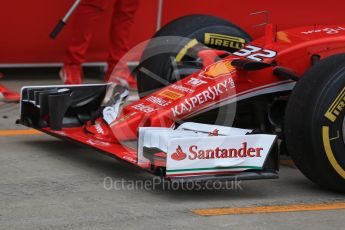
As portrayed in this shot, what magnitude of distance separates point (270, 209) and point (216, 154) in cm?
40

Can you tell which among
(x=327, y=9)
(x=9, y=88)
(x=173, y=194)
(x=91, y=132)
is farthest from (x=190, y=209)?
(x=327, y=9)

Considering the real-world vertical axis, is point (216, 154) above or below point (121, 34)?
below

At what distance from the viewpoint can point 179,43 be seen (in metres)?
5.96

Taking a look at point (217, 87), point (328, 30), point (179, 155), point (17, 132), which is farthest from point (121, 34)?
point (179, 155)

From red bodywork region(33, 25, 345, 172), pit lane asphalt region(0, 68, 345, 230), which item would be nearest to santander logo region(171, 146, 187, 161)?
pit lane asphalt region(0, 68, 345, 230)

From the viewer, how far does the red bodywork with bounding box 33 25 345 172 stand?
16.6ft

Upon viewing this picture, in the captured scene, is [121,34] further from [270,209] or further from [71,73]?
[270,209]

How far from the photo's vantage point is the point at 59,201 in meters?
4.48

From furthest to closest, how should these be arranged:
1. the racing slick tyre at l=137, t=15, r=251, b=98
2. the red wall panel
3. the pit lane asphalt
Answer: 1. the red wall panel
2. the racing slick tyre at l=137, t=15, r=251, b=98
3. the pit lane asphalt

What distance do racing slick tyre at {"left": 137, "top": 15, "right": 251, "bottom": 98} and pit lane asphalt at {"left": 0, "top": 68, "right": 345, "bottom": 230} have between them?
0.70 m

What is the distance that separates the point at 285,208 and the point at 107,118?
140 cm

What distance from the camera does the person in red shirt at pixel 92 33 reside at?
8.02 meters

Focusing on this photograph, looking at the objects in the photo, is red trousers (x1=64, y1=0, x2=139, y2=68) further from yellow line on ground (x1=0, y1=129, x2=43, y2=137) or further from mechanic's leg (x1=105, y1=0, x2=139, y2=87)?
yellow line on ground (x1=0, y1=129, x2=43, y2=137)

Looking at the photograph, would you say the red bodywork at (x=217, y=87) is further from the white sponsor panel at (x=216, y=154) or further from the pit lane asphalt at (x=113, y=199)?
the white sponsor panel at (x=216, y=154)
